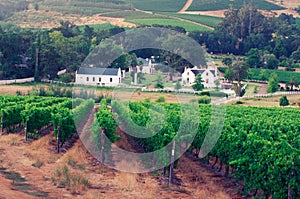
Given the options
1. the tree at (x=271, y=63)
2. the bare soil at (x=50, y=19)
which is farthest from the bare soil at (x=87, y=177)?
the bare soil at (x=50, y=19)

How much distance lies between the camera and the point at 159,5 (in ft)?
511

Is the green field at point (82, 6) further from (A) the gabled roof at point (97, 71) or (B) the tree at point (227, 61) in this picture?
(A) the gabled roof at point (97, 71)

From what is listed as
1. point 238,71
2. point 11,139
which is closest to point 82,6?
point 238,71

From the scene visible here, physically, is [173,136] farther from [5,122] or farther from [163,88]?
[163,88]

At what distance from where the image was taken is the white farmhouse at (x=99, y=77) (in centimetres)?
6744

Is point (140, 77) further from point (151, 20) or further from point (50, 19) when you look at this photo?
point (50, 19)

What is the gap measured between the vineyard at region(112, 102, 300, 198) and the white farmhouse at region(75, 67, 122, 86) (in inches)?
1377

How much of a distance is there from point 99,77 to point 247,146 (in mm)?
47606

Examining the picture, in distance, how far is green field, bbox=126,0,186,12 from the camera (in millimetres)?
151750

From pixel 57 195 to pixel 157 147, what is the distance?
6201 mm

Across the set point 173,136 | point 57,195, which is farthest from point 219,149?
point 57,195

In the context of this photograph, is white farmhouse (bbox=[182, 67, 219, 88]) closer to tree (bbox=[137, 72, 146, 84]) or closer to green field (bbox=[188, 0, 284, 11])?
tree (bbox=[137, 72, 146, 84])

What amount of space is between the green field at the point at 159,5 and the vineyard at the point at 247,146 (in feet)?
399

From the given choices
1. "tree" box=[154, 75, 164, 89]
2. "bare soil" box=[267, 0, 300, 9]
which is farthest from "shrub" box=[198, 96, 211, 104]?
"bare soil" box=[267, 0, 300, 9]
